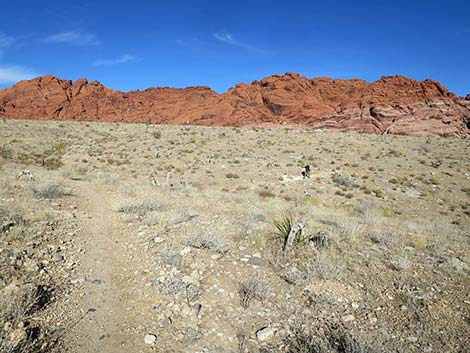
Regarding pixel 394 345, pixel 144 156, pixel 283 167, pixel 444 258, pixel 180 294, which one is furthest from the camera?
pixel 144 156

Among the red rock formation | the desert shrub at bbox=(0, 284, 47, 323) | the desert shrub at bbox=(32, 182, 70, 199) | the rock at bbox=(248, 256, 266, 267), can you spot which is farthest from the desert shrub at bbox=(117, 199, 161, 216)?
the red rock formation

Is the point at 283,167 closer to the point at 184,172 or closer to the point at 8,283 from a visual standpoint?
the point at 184,172

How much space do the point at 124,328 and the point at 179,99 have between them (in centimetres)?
7782

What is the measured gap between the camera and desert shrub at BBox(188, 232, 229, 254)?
6141 mm

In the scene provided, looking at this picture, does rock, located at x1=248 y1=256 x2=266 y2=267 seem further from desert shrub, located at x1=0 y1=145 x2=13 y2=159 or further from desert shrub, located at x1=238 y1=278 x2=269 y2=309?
desert shrub, located at x1=0 y1=145 x2=13 y2=159

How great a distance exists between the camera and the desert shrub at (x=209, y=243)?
6.14m

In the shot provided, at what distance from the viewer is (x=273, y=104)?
6850cm

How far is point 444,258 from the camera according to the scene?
6535 millimetres

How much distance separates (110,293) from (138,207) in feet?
15.1

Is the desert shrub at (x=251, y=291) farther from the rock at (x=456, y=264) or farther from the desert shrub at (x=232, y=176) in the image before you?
the desert shrub at (x=232, y=176)

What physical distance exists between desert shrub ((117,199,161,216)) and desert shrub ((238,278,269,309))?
458cm

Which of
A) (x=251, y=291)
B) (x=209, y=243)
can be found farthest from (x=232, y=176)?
(x=251, y=291)

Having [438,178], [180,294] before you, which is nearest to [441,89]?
[438,178]

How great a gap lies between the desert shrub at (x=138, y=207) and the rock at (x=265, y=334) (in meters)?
5.51
